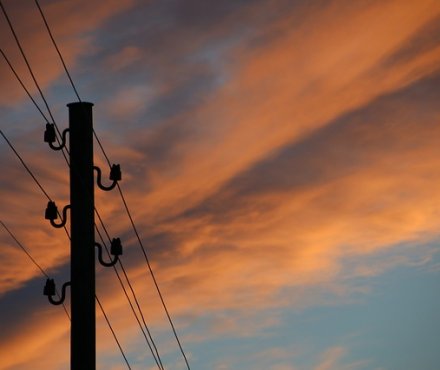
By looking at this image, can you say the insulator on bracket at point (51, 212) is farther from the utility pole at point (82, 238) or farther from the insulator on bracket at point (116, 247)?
the insulator on bracket at point (116, 247)

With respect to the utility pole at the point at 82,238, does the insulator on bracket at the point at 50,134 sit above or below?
above

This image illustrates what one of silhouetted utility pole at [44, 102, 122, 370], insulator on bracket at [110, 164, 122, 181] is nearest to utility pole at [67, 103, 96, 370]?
silhouetted utility pole at [44, 102, 122, 370]

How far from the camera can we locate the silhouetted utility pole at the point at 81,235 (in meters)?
15.8

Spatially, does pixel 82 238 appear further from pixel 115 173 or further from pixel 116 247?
pixel 115 173

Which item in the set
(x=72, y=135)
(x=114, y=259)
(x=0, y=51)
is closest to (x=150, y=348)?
(x=114, y=259)

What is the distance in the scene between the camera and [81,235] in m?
16.2

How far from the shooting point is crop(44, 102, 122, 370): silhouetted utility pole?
621 inches

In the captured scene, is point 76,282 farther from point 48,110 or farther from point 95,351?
point 48,110

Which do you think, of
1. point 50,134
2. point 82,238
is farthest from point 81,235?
point 50,134

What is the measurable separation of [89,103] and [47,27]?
1.20 metres

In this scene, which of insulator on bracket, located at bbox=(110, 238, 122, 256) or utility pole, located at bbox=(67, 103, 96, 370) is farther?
insulator on bracket, located at bbox=(110, 238, 122, 256)

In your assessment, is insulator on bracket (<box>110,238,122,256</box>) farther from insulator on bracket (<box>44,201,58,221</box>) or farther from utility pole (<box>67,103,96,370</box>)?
insulator on bracket (<box>44,201,58,221</box>)

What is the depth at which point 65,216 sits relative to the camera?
54.6 feet

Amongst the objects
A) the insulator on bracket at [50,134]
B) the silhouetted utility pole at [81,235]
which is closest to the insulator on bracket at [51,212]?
the silhouetted utility pole at [81,235]
